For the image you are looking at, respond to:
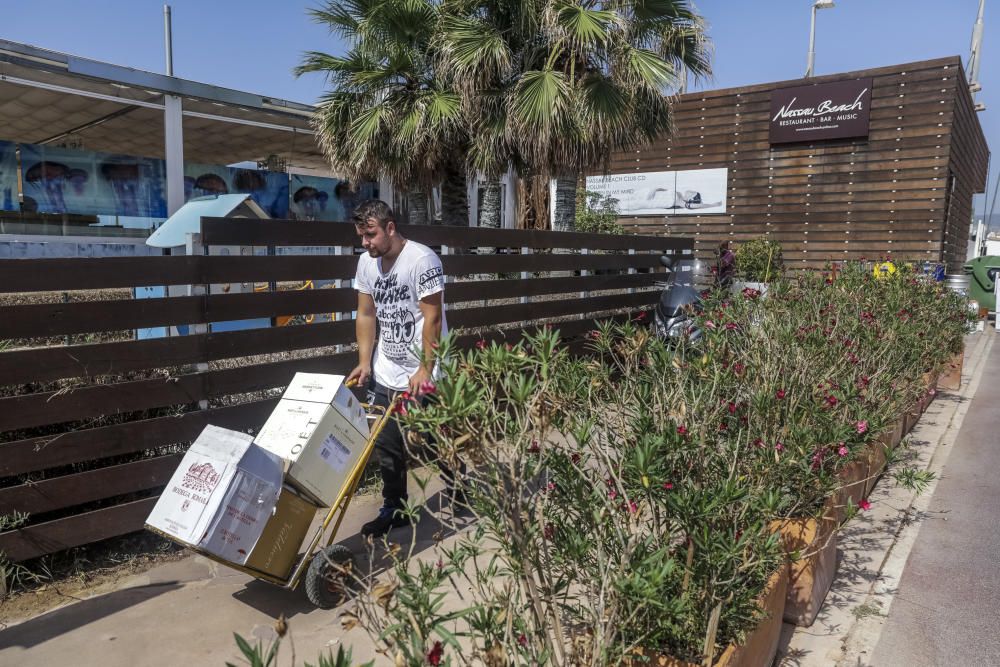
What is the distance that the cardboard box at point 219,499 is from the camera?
275 centimetres

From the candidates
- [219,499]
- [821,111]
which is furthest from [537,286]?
[821,111]

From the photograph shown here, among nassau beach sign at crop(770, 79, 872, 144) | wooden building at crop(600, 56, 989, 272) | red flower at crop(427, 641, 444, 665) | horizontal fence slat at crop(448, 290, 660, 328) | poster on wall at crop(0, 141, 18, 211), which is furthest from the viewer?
nassau beach sign at crop(770, 79, 872, 144)

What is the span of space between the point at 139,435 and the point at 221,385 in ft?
1.84

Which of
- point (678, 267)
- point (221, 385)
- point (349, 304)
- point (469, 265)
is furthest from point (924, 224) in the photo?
point (221, 385)

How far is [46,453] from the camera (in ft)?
11.5

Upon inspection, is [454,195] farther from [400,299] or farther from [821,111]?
[821,111]

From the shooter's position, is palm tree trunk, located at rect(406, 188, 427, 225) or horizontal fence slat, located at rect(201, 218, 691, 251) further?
palm tree trunk, located at rect(406, 188, 427, 225)

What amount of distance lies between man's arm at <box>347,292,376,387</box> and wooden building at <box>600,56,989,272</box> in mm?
11717

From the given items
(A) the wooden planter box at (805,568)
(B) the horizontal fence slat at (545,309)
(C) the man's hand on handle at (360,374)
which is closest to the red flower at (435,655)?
(A) the wooden planter box at (805,568)

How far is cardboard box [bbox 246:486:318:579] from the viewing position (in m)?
3.06

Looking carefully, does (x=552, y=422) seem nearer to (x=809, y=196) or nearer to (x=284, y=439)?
(x=284, y=439)


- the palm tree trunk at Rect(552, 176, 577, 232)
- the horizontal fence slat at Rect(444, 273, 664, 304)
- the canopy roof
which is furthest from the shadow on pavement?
the palm tree trunk at Rect(552, 176, 577, 232)

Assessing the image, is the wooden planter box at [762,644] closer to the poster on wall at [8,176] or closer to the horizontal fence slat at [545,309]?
the horizontal fence slat at [545,309]

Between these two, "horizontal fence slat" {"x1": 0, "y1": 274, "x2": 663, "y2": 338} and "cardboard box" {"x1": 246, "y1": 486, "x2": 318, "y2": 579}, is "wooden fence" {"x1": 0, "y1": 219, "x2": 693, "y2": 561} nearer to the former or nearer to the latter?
"horizontal fence slat" {"x1": 0, "y1": 274, "x2": 663, "y2": 338}
